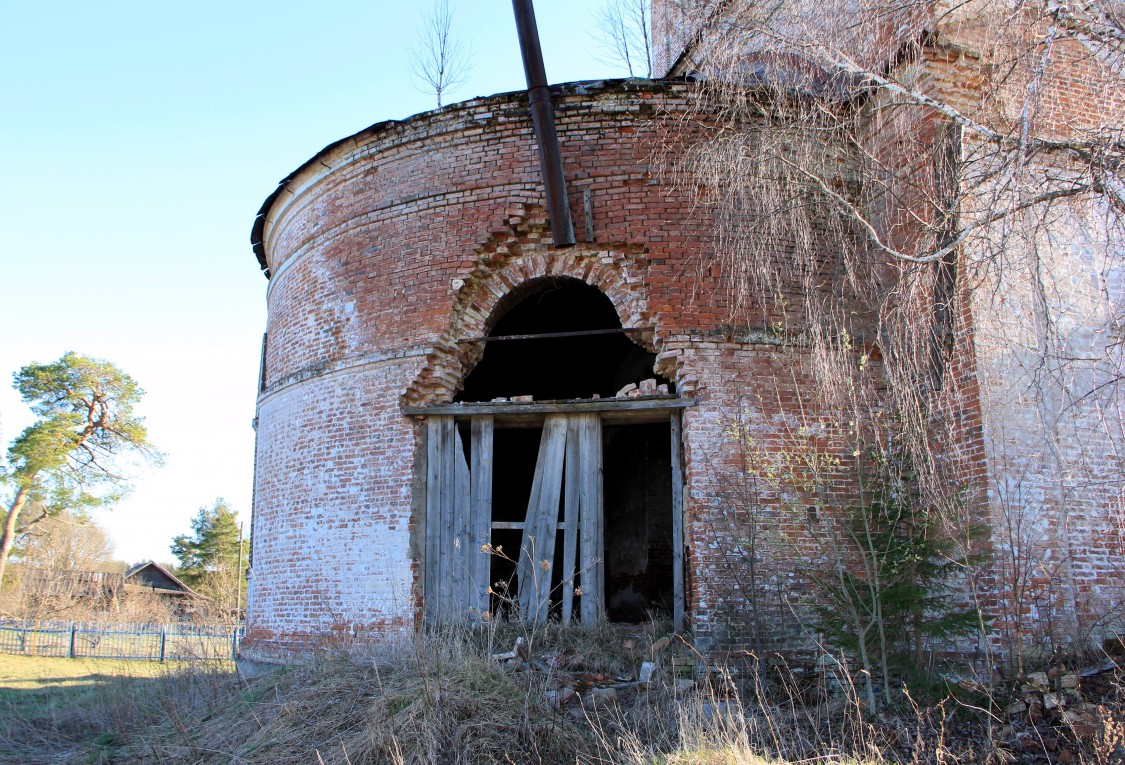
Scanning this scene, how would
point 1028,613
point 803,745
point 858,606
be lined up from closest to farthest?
point 803,745 < point 858,606 < point 1028,613

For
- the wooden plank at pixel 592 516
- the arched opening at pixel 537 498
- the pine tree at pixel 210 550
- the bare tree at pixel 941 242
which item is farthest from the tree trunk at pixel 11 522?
the bare tree at pixel 941 242

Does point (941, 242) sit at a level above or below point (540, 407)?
above

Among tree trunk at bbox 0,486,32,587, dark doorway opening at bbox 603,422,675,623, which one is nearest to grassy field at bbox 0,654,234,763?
dark doorway opening at bbox 603,422,675,623

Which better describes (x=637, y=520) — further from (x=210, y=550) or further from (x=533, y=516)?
(x=210, y=550)

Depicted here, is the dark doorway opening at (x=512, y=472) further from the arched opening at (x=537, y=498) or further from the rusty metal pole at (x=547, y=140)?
the rusty metal pole at (x=547, y=140)

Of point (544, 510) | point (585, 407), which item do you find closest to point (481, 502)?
point (544, 510)

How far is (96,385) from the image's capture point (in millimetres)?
28172

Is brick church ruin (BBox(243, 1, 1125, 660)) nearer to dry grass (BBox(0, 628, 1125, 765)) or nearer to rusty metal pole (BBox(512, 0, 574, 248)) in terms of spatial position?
rusty metal pole (BBox(512, 0, 574, 248))

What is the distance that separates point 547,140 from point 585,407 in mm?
2756

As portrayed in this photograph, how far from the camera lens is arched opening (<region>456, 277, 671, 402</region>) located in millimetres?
11820

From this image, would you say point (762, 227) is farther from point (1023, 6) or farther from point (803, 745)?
point (803, 745)

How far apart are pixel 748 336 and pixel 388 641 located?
4.58m

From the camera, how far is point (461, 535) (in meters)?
8.34

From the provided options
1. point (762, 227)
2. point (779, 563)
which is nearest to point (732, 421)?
point (779, 563)
